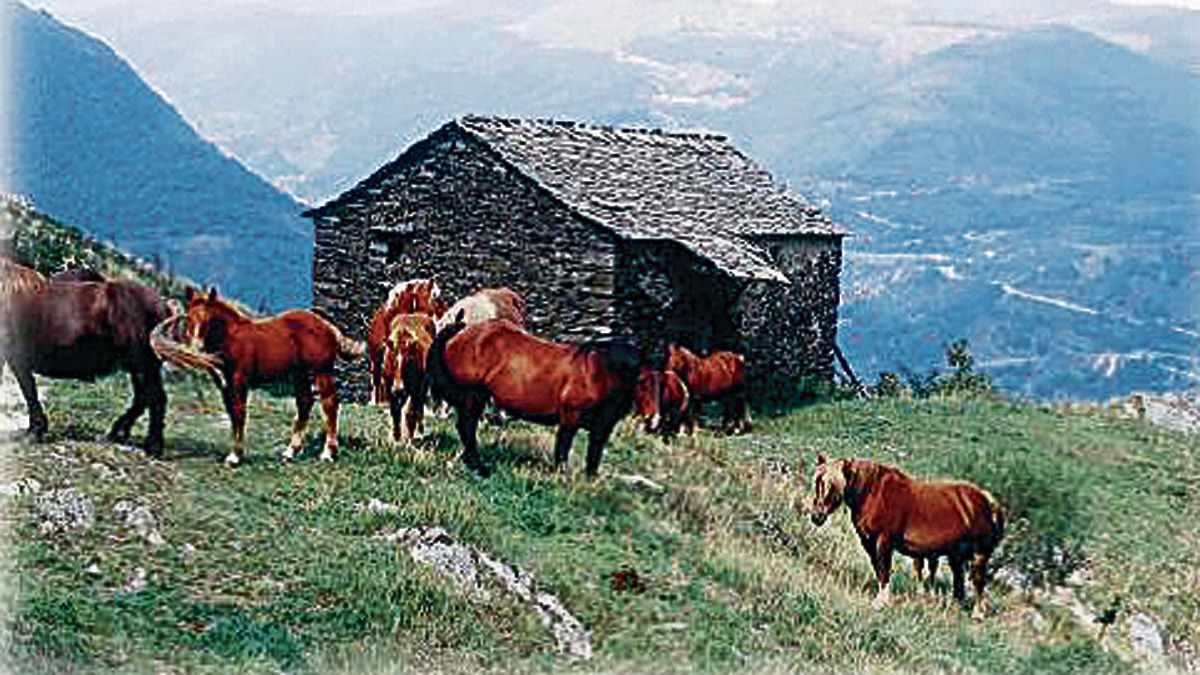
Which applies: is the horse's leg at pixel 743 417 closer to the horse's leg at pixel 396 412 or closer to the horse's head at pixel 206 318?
the horse's leg at pixel 396 412

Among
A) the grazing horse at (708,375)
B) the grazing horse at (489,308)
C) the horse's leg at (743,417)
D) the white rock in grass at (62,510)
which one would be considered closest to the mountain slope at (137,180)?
the horse's leg at (743,417)

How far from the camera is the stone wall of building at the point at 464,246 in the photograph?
25172 millimetres

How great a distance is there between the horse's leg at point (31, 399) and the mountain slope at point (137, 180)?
8232 centimetres

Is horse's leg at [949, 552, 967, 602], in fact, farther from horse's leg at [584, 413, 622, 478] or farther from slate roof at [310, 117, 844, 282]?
slate roof at [310, 117, 844, 282]

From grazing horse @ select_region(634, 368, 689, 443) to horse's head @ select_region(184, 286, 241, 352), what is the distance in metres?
6.81

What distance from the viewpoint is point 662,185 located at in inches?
1174

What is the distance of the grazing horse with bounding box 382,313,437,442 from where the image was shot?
554 inches

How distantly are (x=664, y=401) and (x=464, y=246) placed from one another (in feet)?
23.5

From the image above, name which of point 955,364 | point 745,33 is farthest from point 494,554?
point 745,33

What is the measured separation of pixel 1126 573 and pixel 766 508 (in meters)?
6.41

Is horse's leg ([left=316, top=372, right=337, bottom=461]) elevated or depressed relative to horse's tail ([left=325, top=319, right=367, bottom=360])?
depressed

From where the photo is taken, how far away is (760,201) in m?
32.3

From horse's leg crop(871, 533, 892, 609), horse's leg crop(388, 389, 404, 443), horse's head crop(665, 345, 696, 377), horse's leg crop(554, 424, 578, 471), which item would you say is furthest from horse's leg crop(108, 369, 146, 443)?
horse's head crop(665, 345, 696, 377)

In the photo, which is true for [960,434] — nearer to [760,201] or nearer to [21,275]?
[760,201]
